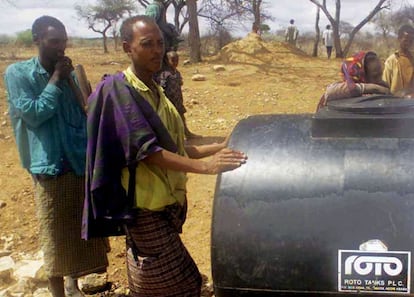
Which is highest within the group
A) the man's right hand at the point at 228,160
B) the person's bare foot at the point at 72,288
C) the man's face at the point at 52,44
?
the man's face at the point at 52,44

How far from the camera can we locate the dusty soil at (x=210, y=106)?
13.3ft

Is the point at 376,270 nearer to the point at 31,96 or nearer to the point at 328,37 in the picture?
the point at 31,96

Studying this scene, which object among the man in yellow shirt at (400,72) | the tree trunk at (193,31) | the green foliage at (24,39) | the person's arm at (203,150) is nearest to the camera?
the person's arm at (203,150)

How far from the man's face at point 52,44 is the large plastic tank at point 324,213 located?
1.45 m

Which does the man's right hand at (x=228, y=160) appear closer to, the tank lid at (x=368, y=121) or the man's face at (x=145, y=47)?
the tank lid at (x=368, y=121)

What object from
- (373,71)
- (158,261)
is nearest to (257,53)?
(373,71)

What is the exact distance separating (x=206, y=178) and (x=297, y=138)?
3529 mm

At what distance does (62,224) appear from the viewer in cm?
297

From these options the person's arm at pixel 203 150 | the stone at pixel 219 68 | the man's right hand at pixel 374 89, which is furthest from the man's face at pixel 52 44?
the stone at pixel 219 68

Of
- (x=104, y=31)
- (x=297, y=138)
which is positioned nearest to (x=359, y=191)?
(x=297, y=138)

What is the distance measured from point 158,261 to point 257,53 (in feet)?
35.1

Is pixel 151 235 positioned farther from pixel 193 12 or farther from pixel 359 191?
pixel 193 12

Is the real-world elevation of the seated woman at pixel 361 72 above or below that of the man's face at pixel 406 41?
below

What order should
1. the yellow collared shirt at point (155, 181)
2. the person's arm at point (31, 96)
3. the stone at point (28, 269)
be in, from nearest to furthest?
the yellow collared shirt at point (155, 181) < the person's arm at point (31, 96) < the stone at point (28, 269)
